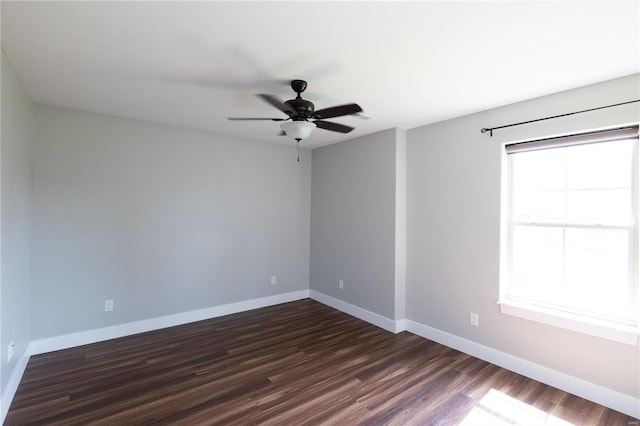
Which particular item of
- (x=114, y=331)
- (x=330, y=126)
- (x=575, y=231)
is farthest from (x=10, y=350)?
(x=575, y=231)

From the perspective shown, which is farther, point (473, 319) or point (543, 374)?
point (473, 319)

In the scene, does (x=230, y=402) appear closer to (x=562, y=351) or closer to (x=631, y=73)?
(x=562, y=351)

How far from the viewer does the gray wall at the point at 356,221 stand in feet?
12.4

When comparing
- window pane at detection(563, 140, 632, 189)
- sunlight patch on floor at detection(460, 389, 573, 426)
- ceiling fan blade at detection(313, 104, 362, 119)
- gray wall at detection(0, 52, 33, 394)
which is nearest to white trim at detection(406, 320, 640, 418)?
sunlight patch on floor at detection(460, 389, 573, 426)

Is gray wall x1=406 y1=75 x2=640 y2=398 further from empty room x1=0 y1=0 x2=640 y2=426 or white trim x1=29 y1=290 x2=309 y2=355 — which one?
white trim x1=29 y1=290 x2=309 y2=355

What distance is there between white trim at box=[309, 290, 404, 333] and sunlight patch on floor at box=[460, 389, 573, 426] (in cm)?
Result: 138

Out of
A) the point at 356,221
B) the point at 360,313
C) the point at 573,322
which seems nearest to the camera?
the point at 573,322

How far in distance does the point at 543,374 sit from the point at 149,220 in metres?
4.24

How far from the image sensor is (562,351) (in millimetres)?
2518

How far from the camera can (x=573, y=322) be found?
245 centimetres

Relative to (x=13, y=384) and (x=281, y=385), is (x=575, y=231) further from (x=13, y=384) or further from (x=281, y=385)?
(x=13, y=384)

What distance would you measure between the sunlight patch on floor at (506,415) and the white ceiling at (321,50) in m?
2.46

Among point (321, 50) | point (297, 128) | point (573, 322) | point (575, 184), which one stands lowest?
point (573, 322)

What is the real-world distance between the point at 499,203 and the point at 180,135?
3.67m
